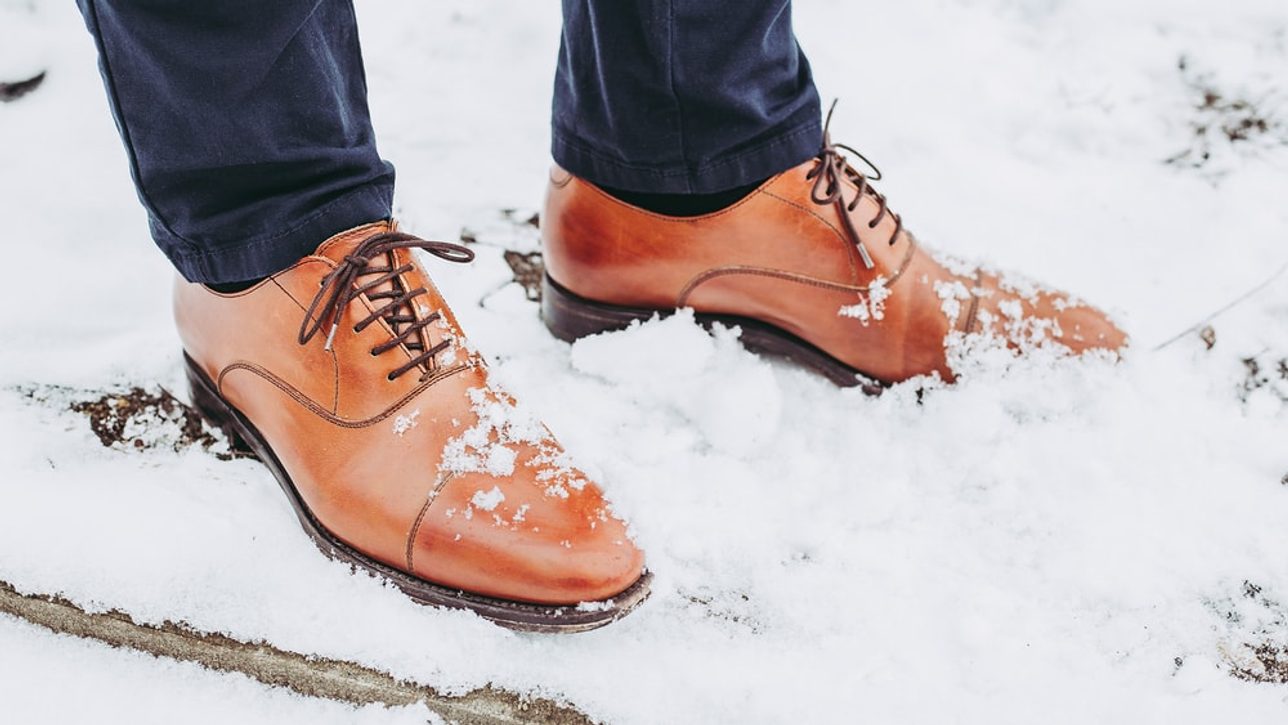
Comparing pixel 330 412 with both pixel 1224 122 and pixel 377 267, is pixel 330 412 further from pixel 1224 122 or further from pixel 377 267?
pixel 1224 122

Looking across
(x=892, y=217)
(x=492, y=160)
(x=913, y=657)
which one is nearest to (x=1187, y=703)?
Answer: (x=913, y=657)

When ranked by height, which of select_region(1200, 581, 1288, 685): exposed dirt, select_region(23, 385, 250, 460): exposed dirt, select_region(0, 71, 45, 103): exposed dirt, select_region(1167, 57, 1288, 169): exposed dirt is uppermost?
select_region(0, 71, 45, 103): exposed dirt

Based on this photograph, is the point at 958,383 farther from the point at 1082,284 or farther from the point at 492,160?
the point at 492,160

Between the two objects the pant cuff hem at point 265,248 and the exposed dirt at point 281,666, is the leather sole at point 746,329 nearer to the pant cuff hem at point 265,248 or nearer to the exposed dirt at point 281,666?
the pant cuff hem at point 265,248

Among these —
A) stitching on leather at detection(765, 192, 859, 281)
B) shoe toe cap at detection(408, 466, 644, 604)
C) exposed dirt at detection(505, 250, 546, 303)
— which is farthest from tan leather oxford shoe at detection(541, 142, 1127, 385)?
shoe toe cap at detection(408, 466, 644, 604)

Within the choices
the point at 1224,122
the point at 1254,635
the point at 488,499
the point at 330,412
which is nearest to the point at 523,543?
the point at 488,499

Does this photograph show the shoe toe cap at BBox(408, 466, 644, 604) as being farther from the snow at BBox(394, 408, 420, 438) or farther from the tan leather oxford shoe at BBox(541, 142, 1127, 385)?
the tan leather oxford shoe at BBox(541, 142, 1127, 385)

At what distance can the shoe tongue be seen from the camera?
1.09 m

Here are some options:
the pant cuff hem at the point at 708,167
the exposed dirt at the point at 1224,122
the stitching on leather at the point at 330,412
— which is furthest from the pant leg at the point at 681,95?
the exposed dirt at the point at 1224,122

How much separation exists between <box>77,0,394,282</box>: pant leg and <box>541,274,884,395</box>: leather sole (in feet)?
1.19

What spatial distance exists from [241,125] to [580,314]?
58 cm

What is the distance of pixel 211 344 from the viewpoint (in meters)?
1.18

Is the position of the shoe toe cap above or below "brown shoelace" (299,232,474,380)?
below

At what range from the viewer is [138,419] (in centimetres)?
129
